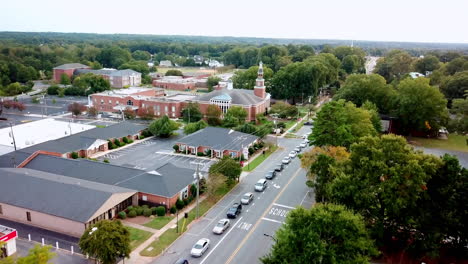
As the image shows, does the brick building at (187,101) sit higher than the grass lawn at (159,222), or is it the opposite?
the brick building at (187,101)

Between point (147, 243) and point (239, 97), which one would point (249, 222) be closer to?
point (147, 243)

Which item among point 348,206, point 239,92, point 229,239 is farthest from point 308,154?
point 239,92

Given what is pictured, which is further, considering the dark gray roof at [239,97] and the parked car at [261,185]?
the dark gray roof at [239,97]

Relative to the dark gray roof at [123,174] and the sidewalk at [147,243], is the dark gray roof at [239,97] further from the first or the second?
the sidewalk at [147,243]

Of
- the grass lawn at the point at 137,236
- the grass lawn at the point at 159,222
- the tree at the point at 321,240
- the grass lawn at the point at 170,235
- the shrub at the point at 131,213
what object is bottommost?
the grass lawn at the point at 159,222

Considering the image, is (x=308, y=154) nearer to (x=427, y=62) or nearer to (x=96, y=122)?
(x=96, y=122)

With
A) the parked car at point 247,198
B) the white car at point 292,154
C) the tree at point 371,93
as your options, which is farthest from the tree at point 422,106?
the parked car at point 247,198

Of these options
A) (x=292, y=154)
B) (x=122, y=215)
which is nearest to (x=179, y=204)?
(x=122, y=215)

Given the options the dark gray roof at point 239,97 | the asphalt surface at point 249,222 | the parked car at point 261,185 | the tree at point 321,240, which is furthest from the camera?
the dark gray roof at point 239,97

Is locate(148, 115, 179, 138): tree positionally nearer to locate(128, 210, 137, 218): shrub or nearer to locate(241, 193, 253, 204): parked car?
locate(241, 193, 253, 204): parked car
